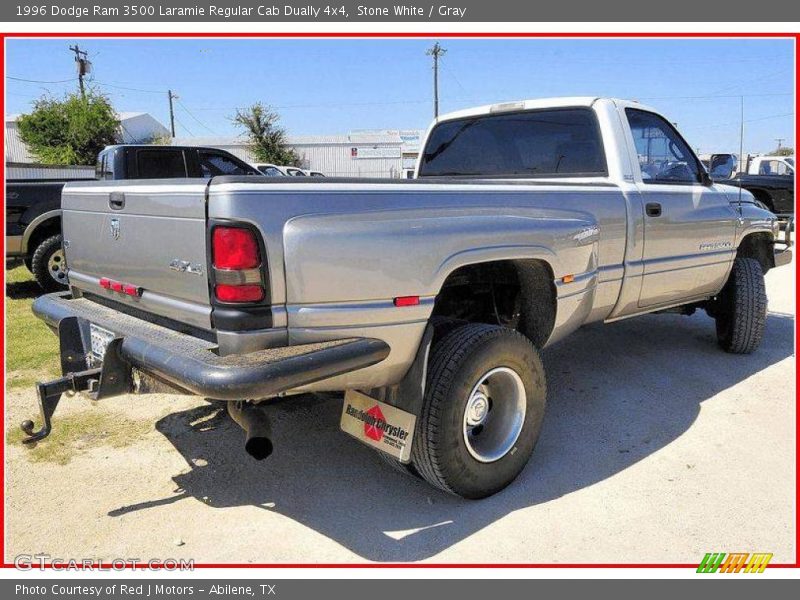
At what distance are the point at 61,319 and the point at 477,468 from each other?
7.13 feet

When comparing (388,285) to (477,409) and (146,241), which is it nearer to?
(477,409)

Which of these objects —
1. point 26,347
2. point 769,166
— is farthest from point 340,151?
point 26,347

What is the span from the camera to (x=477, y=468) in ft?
9.96

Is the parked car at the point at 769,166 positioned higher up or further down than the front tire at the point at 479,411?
higher up

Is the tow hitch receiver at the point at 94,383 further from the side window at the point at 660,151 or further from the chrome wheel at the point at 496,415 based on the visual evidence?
the side window at the point at 660,151

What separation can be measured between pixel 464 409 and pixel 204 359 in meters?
1.20

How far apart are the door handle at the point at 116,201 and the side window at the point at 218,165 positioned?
614cm

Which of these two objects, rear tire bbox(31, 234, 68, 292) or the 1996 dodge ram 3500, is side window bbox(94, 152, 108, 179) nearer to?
rear tire bbox(31, 234, 68, 292)

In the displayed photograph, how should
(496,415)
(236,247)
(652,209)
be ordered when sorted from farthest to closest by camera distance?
(652,209)
(496,415)
(236,247)

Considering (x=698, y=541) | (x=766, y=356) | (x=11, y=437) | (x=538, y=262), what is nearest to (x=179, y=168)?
(x=11, y=437)

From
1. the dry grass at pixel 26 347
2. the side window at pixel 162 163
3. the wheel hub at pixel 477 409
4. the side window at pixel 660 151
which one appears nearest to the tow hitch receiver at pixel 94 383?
the wheel hub at pixel 477 409

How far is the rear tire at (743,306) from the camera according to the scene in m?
5.31

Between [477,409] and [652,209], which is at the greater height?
[652,209]

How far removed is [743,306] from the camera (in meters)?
5.32
